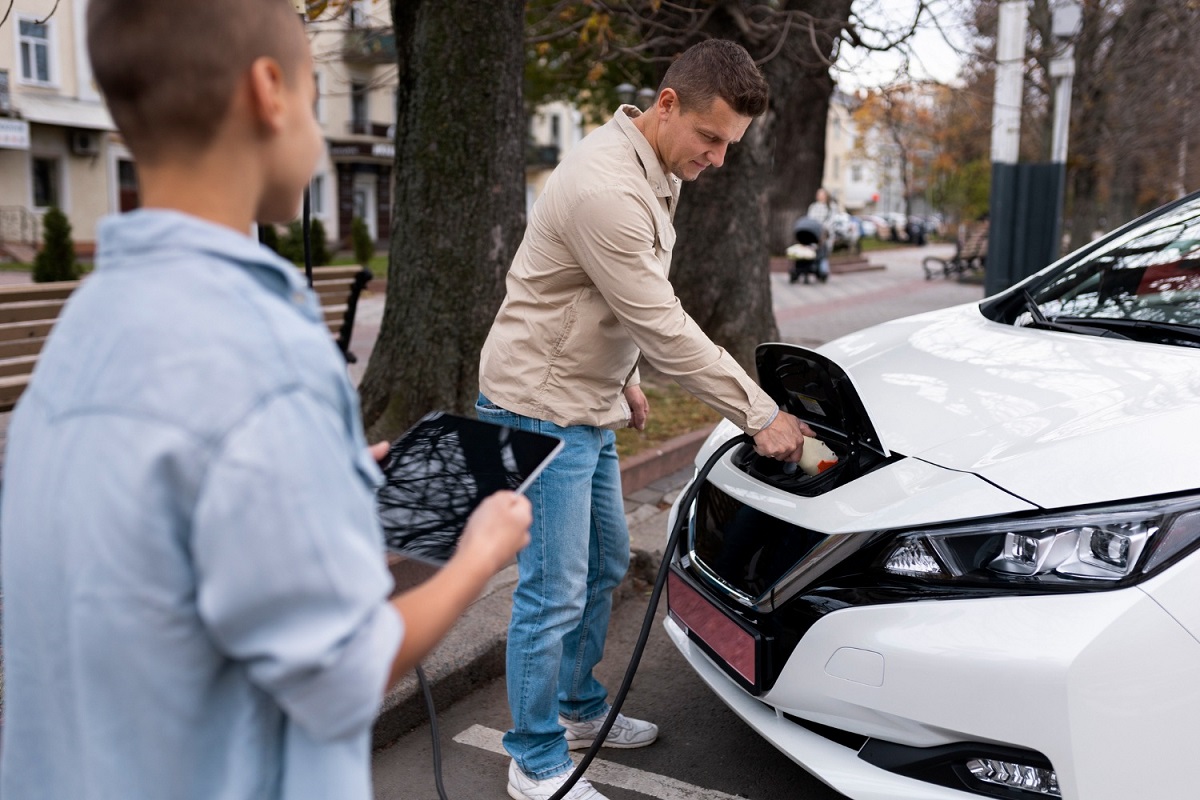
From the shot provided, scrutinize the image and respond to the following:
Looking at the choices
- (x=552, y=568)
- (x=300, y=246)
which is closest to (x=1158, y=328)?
(x=552, y=568)

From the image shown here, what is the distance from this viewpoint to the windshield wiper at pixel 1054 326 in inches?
124

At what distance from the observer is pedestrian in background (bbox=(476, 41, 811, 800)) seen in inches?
102

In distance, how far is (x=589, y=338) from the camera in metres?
2.73

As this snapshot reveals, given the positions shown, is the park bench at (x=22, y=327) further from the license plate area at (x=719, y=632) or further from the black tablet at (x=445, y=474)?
the black tablet at (x=445, y=474)

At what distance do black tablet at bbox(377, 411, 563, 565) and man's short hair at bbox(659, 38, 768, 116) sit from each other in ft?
3.75

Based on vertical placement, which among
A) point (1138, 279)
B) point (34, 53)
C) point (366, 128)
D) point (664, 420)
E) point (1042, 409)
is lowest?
point (664, 420)

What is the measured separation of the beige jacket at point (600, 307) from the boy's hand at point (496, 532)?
1.20 meters

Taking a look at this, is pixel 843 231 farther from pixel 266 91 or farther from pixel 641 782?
pixel 266 91

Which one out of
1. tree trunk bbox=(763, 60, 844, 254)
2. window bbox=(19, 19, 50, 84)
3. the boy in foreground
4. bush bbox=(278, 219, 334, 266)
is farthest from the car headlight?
window bbox=(19, 19, 50, 84)

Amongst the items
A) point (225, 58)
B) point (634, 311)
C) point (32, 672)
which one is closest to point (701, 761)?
point (634, 311)

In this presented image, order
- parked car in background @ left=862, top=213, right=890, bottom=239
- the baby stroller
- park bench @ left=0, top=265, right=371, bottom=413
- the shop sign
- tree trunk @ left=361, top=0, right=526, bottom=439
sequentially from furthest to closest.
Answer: parked car in background @ left=862, top=213, right=890, bottom=239 < the shop sign < the baby stroller < park bench @ left=0, top=265, right=371, bottom=413 < tree trunk @ left=361, top=0, right=526, bottom=439

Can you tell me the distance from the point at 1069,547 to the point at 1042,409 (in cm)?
45

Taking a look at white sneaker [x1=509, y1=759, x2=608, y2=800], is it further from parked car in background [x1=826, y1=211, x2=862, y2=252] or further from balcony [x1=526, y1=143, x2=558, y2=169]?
balcony [x1=526, y1=143, x2=558, y2=169]

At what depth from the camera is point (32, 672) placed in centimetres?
117
